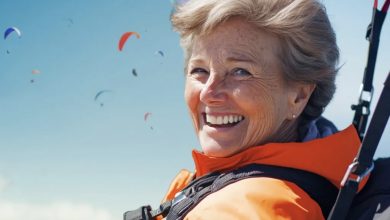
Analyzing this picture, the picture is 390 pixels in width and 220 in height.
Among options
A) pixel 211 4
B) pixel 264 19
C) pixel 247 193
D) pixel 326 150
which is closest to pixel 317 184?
pixel 326 150

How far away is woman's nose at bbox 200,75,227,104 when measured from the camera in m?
3.22

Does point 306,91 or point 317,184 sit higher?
point 306,91

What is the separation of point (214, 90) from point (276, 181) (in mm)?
763

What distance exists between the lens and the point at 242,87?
10.5 feet

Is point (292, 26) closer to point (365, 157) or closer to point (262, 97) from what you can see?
point (262, 97)

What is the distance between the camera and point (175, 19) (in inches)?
141

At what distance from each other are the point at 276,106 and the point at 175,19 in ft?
2.96

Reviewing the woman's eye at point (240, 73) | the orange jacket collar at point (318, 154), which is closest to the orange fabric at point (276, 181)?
the orange jacket collar at point (318, 154)

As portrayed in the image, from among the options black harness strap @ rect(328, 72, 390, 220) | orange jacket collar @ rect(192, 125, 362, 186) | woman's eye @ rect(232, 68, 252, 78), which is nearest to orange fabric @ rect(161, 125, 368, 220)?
orange jacket collar @ rect(192, 125, 362, 186)

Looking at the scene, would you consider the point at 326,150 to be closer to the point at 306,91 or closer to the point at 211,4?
the point at 306,91

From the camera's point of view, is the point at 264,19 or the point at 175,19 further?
the point at 175,19

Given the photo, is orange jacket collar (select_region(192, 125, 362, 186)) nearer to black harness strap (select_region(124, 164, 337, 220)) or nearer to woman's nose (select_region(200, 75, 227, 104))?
black harness strap (select_region(124, 164, 337, 220))

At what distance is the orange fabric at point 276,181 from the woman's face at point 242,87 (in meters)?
0.17

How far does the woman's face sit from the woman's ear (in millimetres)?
36
